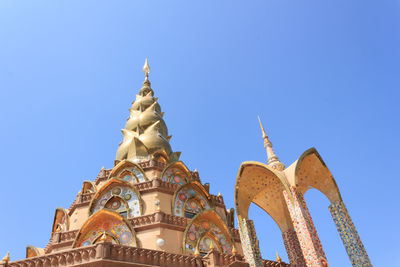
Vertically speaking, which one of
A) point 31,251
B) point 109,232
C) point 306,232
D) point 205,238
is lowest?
point 306,232

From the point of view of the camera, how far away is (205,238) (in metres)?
18.2

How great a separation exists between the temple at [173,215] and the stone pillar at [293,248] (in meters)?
0.05

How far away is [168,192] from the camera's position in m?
20.5

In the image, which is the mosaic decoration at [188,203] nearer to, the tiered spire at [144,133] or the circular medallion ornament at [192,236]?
the circular medallion ornament at [192,236]

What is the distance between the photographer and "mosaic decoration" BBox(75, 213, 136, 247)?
17062 mm

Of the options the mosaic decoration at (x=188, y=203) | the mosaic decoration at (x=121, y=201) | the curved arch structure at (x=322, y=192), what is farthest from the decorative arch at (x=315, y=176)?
the mosaic decoration at (x=121, y=201)

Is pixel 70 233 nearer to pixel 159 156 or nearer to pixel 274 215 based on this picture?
pixel 159 156

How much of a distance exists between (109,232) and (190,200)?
19.0 ft

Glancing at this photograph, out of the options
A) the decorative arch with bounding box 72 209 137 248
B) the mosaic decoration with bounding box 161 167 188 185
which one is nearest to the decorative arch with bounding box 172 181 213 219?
the mosaic decoration with bounding box 161 167 188 185

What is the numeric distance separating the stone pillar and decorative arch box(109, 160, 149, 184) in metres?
10.9

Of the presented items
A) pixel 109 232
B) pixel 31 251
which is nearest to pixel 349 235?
pixel 109 232

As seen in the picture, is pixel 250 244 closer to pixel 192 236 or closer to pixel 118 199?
pixel 192 236

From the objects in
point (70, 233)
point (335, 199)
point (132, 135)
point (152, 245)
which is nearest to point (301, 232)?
point (335, 199)

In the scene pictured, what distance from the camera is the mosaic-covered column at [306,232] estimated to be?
10.7 metres
